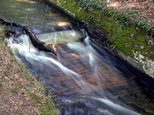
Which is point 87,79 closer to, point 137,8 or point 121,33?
point 121,33

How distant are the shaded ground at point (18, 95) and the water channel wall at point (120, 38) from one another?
5.49 metres

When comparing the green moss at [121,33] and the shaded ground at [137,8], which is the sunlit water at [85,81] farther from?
the shaded ground at [137,8]

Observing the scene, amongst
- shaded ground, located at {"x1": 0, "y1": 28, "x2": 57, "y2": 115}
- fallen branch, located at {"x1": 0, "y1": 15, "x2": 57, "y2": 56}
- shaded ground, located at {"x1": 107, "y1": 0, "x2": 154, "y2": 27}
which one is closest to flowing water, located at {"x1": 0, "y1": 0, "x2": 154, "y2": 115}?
fallen branch, located at {"x1": 0, "y1": 15, "x2": 57, "y2": 56}

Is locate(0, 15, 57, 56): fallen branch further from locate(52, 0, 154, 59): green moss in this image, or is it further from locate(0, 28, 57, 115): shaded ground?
locate(52, 0, 154, 59): green moss

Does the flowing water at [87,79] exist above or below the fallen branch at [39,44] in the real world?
below

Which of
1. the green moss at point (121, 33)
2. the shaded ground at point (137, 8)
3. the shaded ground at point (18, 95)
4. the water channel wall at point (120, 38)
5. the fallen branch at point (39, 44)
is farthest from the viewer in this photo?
the shaded ground at point (137, 8)

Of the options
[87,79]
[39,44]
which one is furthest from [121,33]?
[39,44]

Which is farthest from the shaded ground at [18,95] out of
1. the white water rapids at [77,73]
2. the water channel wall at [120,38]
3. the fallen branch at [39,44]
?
the water channel wall at [120,38]

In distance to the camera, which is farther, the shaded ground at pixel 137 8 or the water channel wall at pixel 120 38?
the shaded ground at pixel 137 8

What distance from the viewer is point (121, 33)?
27.3 ft

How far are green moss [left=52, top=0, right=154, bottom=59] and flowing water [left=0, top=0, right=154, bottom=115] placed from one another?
3.23 ft

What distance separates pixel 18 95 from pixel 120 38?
6.58 metres

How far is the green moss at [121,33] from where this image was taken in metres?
7.41

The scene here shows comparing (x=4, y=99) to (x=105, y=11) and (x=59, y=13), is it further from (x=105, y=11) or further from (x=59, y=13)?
(x=59, y=13)
